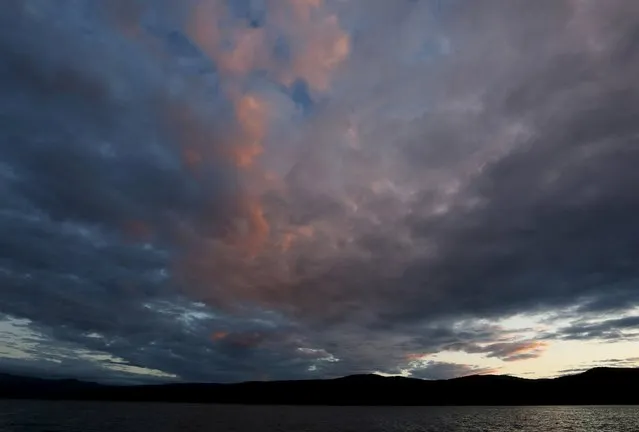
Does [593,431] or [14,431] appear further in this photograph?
[593,431]

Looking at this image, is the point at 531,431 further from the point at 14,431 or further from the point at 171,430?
the point at 14,431

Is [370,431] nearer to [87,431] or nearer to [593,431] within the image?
[593,431]

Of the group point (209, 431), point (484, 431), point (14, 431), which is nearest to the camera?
point (14, 431)

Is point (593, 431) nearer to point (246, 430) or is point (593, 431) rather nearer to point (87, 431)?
point (246, 430)

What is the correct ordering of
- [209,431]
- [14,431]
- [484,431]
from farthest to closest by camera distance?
1. [484,431]
2. [209,431]
3. [14,431]

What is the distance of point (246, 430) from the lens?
406 ft

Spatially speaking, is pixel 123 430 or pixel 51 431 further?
pixel 123 430

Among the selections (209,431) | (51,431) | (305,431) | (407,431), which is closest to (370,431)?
(407,431)

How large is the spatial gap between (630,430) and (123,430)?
13912 centimetres

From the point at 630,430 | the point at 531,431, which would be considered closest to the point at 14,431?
the point at 531,431

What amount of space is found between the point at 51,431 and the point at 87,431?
7.98m

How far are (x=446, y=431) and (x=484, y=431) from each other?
1040 centimetres

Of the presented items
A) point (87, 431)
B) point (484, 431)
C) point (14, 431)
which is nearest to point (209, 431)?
point (87, 431)

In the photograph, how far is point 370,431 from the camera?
128 m
